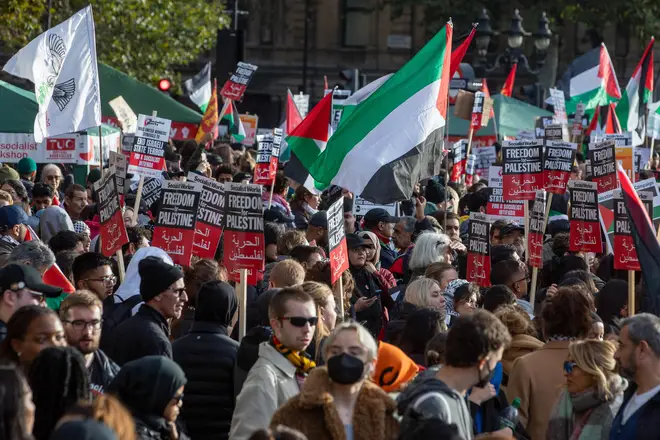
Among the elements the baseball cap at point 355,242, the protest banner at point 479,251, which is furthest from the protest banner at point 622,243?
the baseball cap at point 355,242

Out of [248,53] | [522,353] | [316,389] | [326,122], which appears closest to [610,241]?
[326,122]

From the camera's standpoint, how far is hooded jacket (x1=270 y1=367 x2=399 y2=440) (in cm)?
541

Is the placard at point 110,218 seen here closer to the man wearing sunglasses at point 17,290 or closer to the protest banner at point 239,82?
the man wearing sunglasses at point 17,290

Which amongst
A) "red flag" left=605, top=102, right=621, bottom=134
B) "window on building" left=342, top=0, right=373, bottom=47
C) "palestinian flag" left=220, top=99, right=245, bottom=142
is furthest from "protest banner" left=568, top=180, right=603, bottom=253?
"window on building" left=342, top=0, right=373, bottom=47

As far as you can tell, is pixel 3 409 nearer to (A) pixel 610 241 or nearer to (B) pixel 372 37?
(A) pixel 610 241

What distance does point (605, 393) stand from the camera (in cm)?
644

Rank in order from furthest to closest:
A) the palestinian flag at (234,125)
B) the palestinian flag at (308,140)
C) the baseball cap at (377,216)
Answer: the palestinian flag at (234,125)
the palestinian flag at (308,140)
the baseball cap at (377,216)

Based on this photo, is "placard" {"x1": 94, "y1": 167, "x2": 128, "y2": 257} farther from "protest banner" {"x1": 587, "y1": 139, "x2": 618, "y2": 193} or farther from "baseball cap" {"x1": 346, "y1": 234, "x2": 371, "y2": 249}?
"protest banner" {"x1": 587, "y1": 139, "x2": 618, "y2": 193}

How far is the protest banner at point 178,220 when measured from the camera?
1004 cm

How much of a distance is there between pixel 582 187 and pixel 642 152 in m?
9.89

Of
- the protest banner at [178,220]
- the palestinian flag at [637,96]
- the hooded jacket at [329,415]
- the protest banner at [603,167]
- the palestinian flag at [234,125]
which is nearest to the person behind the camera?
the hooded jacket at [329,415]

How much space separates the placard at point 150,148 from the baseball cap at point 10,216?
8.76ft

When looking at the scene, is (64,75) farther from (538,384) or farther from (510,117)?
(510,117)

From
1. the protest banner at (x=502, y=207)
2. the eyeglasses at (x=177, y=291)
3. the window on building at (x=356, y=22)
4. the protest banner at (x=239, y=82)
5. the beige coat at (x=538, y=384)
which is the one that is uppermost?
the window on building at (x=356, y=22)
